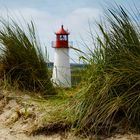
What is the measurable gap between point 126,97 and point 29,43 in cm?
207

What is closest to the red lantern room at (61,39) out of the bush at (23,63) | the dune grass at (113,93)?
the bush at (23,63)

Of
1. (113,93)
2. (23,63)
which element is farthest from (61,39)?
(113,93)

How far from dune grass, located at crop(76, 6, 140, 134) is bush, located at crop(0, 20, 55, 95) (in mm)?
1501

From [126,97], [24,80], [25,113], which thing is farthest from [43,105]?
[126,97]

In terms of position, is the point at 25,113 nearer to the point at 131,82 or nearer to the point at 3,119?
the point at 3,119

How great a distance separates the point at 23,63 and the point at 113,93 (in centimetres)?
185

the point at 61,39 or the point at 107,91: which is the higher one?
the point at 61,39

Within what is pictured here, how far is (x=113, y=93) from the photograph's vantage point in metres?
4.06

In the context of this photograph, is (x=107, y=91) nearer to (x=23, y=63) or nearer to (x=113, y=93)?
(x=113, y=93)

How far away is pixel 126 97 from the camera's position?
3982 mm

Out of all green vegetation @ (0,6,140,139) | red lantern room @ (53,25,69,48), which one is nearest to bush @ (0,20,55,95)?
green vegetation @ (0,6,140,139)

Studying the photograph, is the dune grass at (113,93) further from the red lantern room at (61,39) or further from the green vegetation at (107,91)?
the red lantern room at (61,39)

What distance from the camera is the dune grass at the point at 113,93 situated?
397 cm

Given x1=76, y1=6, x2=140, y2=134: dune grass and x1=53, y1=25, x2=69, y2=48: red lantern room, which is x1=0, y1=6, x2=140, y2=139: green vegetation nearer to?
x1=76, y1=6, x2=140, y2=134: dune grass
